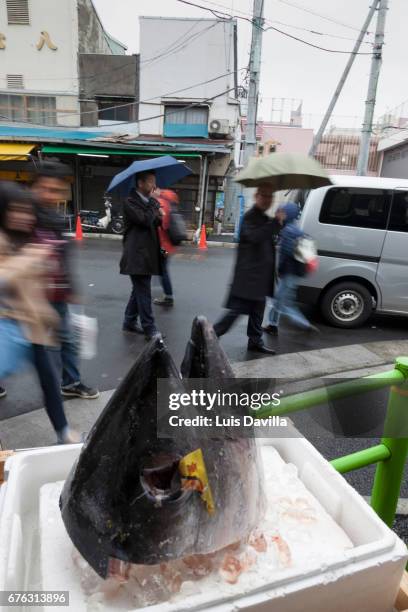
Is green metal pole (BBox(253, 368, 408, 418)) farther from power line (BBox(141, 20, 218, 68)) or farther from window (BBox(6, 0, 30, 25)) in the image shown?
window (BBox(6, 0, 30, 25))

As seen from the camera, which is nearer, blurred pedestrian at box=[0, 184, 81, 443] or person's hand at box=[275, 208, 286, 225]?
blurred pedestrian at box=[0, 184, 81, 443]

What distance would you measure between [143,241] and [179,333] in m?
1.39

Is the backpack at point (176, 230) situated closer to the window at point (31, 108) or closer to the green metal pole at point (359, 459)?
the green metal pole at point (359, 459)

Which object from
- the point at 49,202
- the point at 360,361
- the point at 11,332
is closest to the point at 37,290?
the point at 11,332

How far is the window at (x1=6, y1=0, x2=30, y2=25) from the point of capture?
62.8 ft

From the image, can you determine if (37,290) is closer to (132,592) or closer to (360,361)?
(132,592)

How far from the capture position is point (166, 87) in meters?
19.0

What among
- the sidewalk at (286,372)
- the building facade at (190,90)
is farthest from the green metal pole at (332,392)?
the building facade at (190,90)

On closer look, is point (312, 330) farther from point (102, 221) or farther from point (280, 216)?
point (102, 221)

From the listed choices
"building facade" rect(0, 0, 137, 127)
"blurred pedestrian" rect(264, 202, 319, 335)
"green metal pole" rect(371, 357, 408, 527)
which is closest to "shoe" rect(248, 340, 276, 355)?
"blurred pedestrian" rect(264, 202, 319, 335)

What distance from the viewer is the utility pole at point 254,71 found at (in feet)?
40.5

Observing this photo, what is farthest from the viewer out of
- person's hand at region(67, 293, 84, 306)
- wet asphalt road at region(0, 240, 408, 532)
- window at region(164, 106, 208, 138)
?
window at region(164, 106, 208, 138)

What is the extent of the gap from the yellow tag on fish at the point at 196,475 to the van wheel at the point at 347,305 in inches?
206

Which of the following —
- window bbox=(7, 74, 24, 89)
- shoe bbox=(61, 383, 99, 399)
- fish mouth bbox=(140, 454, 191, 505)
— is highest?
window bbox=(7, 74, 24, 89)
